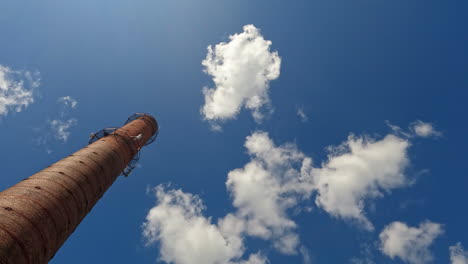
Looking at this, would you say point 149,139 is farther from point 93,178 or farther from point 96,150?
point 93,178

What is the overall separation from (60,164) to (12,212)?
386cm

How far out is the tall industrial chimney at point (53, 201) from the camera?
28.9 feet

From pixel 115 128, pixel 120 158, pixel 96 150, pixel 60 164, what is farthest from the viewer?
pixel 115 128

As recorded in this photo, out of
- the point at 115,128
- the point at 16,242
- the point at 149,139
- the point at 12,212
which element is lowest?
the point at 16,242

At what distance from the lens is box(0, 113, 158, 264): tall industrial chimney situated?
28.9ft

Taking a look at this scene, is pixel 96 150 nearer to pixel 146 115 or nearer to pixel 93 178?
pixel 93 178

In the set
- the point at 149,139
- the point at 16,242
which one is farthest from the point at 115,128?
the point at 16,242

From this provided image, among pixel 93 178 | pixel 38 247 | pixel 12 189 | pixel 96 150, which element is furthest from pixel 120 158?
pixel 38 247

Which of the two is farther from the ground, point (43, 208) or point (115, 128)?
point (115, 128)

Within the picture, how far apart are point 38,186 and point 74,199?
59.9 inches

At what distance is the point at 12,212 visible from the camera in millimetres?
9164

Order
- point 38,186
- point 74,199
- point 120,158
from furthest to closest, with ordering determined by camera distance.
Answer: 1. point 120,158
2. point 74,199
3. point 38,186

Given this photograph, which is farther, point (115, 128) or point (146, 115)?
point (146, 115)

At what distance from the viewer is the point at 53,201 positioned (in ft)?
34.9
